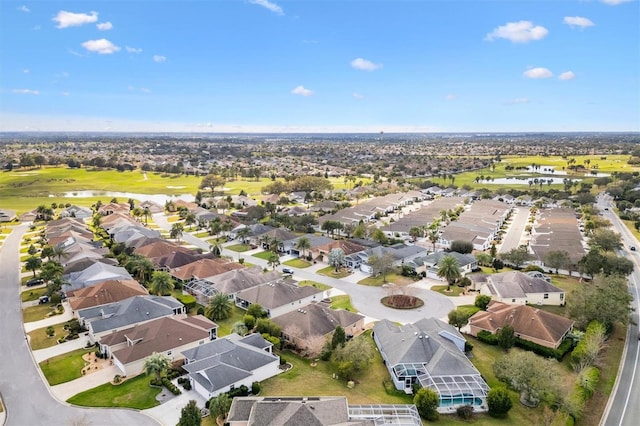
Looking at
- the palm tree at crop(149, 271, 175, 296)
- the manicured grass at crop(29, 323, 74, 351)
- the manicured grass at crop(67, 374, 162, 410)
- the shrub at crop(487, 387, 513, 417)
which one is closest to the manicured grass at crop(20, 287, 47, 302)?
the manicured grass at crop(29, 323, 74, 351)

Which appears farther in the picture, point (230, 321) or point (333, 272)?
point (333, 272)

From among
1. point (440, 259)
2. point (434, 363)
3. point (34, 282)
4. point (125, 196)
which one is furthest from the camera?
point (125, 196)

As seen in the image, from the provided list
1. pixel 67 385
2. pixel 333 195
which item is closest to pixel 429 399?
pixel 67 385

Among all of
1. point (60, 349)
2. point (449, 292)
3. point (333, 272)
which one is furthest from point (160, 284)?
point (449, 292)

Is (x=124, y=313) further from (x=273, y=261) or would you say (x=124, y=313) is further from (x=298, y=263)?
(x=298, y=263)

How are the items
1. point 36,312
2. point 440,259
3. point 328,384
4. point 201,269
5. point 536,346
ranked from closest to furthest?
point 328,384, point 536,346, point 36,312, point 201,269, point 440,259

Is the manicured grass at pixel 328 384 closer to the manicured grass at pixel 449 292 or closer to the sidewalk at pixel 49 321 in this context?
the manicured grass at pixel 449 292

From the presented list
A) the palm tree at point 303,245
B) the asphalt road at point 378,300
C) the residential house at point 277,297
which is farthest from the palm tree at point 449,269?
the palm tree at point 303,245
